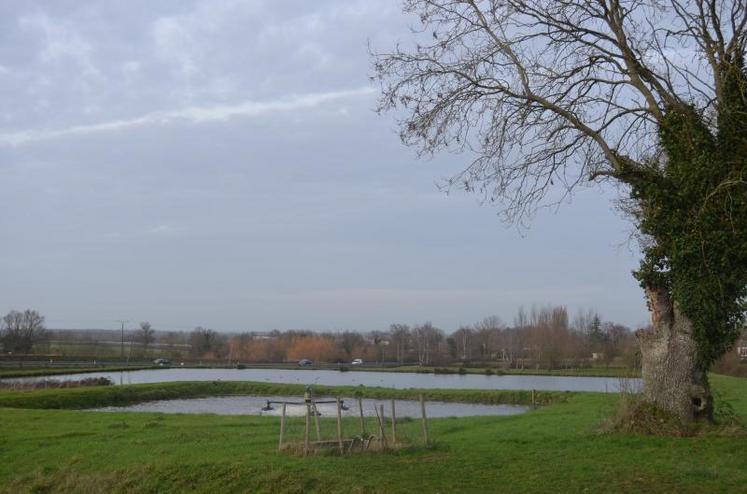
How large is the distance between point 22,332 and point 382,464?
106 meters

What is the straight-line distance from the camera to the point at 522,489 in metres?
11.5

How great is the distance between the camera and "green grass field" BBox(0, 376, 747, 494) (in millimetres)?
11922

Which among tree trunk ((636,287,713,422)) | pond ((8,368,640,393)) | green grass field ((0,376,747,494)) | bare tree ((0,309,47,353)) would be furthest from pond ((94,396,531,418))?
bare tree ((0,309,47,353))

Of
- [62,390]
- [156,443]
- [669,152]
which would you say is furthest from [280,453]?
[62,390]

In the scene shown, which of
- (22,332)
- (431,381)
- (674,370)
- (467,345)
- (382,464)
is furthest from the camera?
(467,345)

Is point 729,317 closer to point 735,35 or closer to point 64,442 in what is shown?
point 735,35

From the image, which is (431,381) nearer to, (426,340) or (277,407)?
(277,407)

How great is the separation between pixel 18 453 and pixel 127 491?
19.9ft

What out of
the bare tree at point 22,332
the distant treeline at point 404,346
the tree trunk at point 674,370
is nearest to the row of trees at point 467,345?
the distant treeline at point 404,346

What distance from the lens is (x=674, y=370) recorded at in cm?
1623

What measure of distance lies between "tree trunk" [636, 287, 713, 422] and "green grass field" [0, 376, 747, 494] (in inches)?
30.4

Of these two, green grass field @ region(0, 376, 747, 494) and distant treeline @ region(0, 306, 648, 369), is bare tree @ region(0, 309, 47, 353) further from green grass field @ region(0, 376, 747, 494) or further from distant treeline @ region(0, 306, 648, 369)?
green grass field @ region(0, 376, 747, 494)

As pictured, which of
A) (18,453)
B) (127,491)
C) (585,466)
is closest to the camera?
(585,466)

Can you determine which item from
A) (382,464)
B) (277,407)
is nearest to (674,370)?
(382,464)
